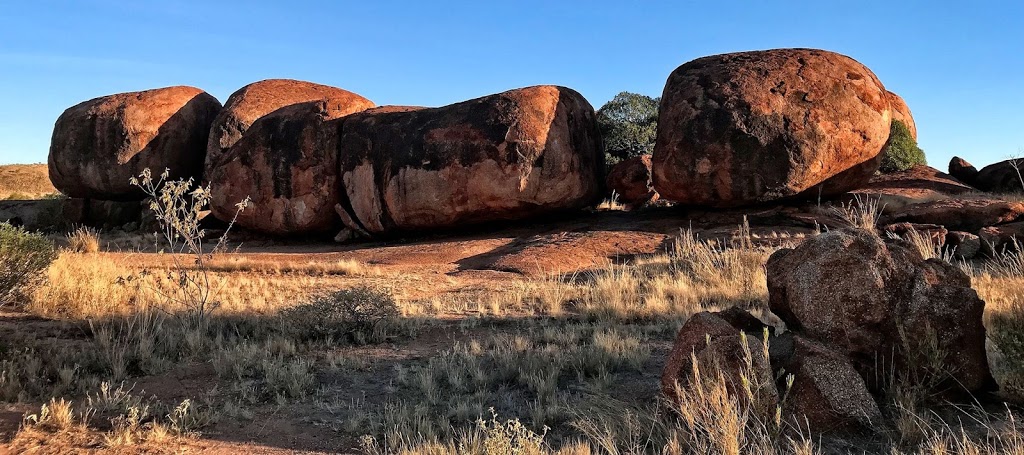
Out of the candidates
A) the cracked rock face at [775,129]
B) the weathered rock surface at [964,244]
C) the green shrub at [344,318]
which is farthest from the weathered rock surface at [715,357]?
the cracked rock face at [775,129]

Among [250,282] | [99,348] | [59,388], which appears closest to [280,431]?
[59,388]

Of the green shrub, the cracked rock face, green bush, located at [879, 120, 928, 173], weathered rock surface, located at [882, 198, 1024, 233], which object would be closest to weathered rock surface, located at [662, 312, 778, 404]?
the green shrub

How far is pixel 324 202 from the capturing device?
16.0 metres

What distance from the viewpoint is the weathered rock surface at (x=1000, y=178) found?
1541 centimetres

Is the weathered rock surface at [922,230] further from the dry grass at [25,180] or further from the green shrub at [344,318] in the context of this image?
the dry grass at [25,180]

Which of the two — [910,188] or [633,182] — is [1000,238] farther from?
[633,182]

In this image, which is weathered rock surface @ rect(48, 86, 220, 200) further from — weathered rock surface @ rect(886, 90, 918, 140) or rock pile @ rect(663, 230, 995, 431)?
weathered rock surface @ rect(886, 90, 918, 140)

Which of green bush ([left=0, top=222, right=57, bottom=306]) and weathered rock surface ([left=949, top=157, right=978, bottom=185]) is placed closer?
green bush ([left=0, top=222, right=57, bottom=306])

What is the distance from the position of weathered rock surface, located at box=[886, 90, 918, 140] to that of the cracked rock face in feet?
19.5

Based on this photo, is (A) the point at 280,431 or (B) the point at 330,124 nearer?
(A) the point at 280,431

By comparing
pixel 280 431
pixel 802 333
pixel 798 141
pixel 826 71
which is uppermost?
pixel 826 71

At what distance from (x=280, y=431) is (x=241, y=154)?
Result: 1403 centimetres

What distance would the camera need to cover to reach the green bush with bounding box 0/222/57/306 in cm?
647

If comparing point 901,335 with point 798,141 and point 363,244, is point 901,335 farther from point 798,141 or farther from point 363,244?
point 363,244
